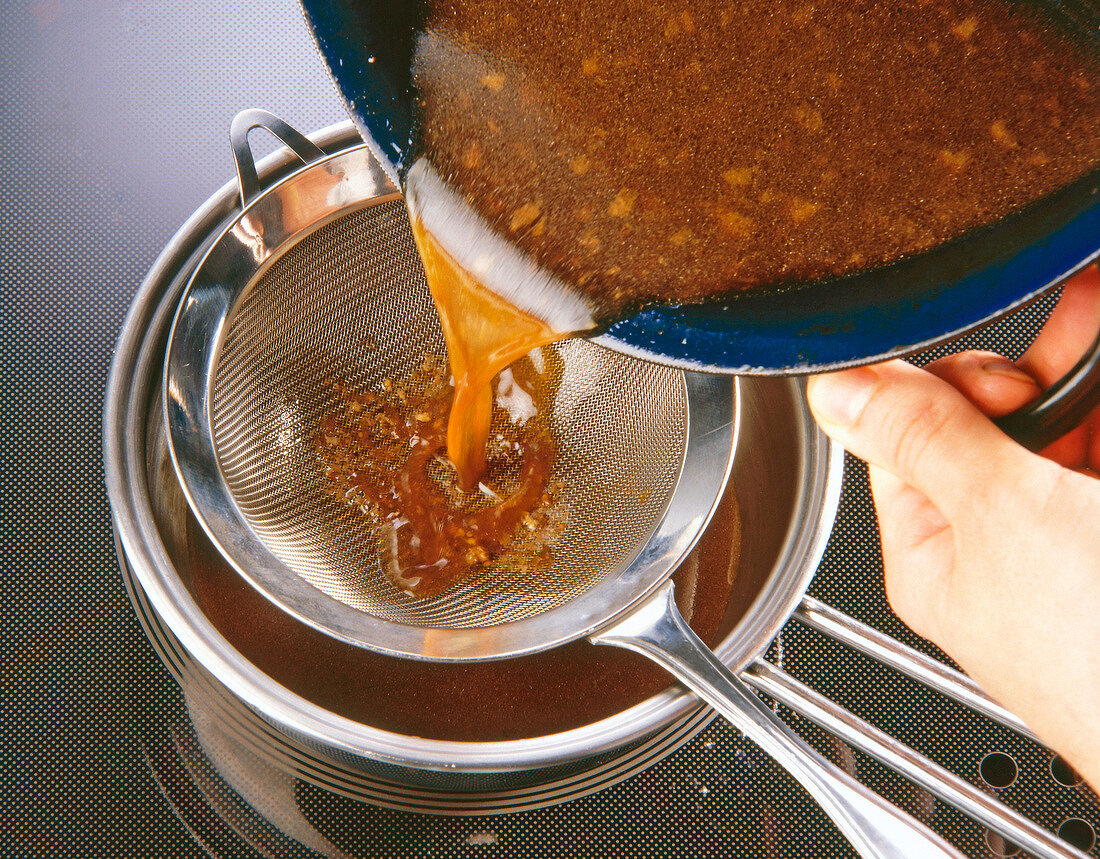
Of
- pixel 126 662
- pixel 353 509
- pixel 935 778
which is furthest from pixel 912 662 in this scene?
pixel 126 662

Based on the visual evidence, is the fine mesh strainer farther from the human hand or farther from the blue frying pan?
the blue frying pan

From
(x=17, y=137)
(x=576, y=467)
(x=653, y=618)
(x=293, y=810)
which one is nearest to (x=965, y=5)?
(x=653, y=618)

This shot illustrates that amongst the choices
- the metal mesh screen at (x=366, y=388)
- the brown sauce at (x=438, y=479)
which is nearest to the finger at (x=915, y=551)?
the metal mesh screen at (x=366, y=388)

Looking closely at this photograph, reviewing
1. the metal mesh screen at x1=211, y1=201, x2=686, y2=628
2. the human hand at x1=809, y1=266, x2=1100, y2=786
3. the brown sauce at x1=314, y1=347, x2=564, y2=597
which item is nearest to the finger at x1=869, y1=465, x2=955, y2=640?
the human hand at x1=809, y1=266, x2=1100, y2=786

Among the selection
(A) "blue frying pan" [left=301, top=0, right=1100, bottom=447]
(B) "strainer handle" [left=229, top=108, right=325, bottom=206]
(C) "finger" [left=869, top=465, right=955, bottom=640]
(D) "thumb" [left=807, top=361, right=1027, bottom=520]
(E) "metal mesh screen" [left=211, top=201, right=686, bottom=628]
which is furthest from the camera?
(E) "metal mesh screen" [left=211, top=201, right=686, bottom=628]

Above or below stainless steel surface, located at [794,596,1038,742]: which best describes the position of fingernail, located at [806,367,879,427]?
above
